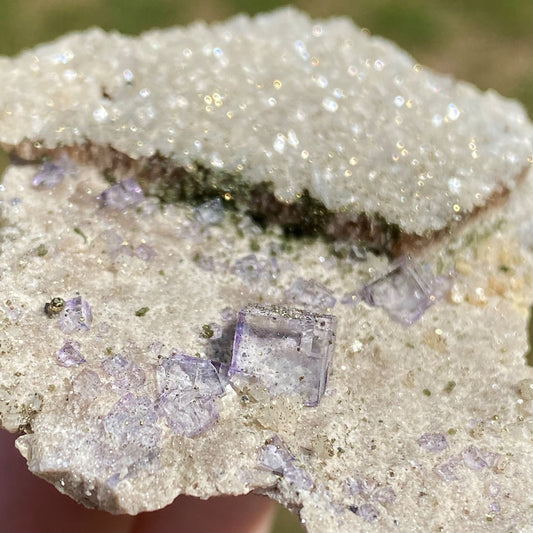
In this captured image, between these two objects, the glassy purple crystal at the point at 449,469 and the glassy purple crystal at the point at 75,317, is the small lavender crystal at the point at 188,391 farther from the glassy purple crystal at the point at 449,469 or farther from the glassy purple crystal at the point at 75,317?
the glassy purple crystal at the point at 449,469

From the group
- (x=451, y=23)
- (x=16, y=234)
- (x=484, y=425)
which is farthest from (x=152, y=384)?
(x=451, y=23)

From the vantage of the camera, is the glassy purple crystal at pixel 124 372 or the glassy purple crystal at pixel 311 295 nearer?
the glassy purple crystal at pixel 124 372

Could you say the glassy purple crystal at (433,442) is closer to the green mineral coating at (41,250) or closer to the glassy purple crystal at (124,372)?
the glassy purple crystal at (124,372)

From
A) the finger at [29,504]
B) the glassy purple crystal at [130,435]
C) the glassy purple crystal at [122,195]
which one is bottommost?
the finger at [29,504]

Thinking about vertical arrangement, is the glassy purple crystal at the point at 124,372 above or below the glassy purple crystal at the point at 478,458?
below

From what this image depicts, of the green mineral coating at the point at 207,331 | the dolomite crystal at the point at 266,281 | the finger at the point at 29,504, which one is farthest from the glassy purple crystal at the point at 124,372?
the finger at the point at 29,504

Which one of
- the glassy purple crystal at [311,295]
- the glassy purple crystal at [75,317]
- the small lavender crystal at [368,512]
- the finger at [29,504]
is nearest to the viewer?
the small lavender crystal at [368,512]

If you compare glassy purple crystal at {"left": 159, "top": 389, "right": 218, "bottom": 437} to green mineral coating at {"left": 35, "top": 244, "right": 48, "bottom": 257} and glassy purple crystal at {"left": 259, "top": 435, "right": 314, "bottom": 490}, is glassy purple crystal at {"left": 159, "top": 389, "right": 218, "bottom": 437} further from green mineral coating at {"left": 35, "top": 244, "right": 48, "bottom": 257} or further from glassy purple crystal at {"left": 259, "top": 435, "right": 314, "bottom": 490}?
green mineral coating at {"left": 35, "top": 244, "right": 48, "bottom": 257}

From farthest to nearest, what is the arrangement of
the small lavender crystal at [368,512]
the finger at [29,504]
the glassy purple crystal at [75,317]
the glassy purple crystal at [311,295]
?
1. the finger at [29,504]
2. the glassy purple crystal at [311,295]
3. the glassy purple crystal at [75,317]
4. the small lavender crystal at [368,512]

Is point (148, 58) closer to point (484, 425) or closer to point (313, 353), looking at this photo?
point (313, 353)
